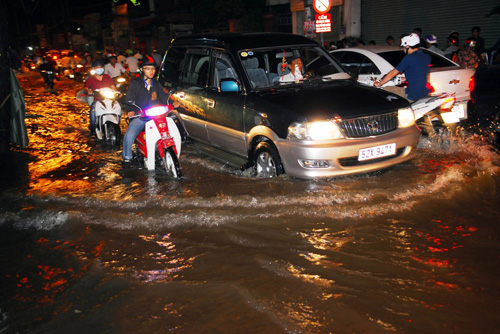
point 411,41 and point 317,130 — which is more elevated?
point 411,41

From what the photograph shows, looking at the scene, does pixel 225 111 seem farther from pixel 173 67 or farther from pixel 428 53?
pixel 428 53

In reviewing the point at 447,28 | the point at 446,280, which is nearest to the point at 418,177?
the point at 446,280

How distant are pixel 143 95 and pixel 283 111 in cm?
267

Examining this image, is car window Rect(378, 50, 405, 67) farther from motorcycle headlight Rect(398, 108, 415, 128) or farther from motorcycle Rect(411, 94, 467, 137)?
motorcycle headlight Rect(398, 108, 415, 128)

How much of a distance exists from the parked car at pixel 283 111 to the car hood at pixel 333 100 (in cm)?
1

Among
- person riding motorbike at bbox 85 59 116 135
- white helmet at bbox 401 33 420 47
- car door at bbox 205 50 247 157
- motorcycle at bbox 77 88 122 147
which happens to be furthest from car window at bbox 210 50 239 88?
person riding motorbike at bbox 85 59 116 135

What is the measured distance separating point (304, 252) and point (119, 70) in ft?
46.7

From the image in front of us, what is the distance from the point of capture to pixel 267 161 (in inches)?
245

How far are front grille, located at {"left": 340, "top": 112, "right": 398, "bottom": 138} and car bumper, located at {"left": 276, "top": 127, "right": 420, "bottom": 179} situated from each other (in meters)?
0.07

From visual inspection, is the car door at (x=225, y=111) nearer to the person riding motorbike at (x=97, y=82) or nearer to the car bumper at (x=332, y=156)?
the car bumper at (x=332, y=156)

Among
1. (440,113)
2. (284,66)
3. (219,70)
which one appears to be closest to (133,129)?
(219,70)

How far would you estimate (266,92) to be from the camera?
6.30m

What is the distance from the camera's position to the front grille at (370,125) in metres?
5.65

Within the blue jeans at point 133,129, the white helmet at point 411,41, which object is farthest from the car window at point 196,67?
the white helmet at point 411,41
